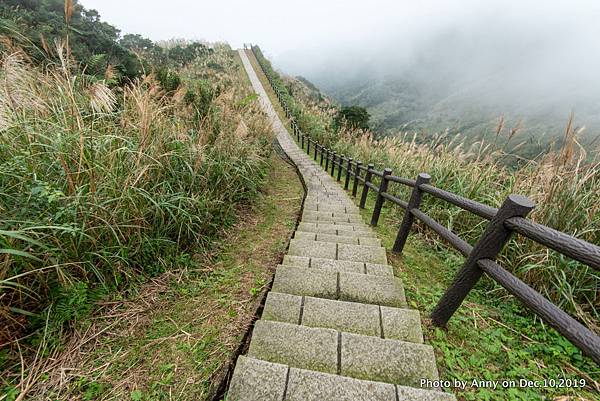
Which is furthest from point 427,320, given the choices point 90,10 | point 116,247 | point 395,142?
point 90,10

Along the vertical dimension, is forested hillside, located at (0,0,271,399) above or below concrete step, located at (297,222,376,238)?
above

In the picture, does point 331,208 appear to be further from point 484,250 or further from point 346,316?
point 484,250

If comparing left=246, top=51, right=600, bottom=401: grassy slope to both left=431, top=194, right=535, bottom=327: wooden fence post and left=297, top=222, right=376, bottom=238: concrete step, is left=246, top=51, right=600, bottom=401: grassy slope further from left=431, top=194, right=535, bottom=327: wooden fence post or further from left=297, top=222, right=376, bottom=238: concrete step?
left=297, top=222, right=376, bottom=238: concrete step

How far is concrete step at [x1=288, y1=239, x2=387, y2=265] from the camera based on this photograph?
243 cm

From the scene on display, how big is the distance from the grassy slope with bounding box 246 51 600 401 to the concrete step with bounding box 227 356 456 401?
0.37m

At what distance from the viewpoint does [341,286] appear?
1876 mm

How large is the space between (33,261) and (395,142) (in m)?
7.35

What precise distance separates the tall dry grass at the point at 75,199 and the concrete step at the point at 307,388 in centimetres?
114

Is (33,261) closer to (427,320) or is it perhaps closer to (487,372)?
(427,320)

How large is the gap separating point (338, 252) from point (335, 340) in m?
1.24

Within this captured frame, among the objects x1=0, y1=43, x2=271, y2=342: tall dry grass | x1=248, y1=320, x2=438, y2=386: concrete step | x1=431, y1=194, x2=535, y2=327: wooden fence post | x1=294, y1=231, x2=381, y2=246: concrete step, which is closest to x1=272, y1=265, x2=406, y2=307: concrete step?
x1=431, y1=194, x2=535, y2=327: wooden fence post

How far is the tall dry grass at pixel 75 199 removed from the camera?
1.37 m

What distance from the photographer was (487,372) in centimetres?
133

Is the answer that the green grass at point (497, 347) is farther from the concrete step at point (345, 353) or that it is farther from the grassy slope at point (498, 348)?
the concrete step at point (345, 353)
